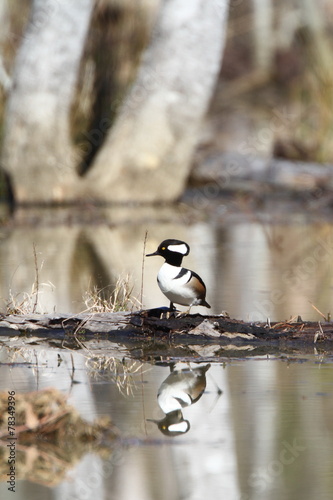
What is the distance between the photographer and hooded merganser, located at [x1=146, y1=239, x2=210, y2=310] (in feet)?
22.2

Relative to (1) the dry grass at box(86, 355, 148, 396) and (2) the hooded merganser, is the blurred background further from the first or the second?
(1) the dry grass at box(86, 355, 148, 396)

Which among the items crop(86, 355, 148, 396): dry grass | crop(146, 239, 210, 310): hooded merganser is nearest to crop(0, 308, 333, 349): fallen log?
crop(146, 239, 210, 310): hooded merganser

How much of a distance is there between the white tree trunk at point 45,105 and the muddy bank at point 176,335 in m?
11.5

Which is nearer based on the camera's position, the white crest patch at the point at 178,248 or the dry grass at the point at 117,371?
the dry grass at the point at 117,371

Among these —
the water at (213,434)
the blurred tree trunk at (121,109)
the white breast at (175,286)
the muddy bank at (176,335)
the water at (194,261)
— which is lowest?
the water at (213,434)

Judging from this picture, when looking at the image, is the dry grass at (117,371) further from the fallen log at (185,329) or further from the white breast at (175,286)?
the white breast at (175,286)

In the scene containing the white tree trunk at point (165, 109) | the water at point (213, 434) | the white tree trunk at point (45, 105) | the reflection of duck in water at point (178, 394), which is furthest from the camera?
the white tree trunk at point (165, 109)

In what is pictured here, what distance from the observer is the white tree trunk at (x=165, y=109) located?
59.8 feet

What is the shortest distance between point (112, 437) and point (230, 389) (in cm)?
107

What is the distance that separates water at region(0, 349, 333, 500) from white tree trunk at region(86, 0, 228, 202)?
12.4m

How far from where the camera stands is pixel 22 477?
4387mm

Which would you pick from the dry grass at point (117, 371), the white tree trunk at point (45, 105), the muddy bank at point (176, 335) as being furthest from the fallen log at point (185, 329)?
the white tree trunk at point (45, 105)

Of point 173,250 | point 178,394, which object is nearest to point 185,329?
point 173,250

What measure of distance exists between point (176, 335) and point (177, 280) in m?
0.37
